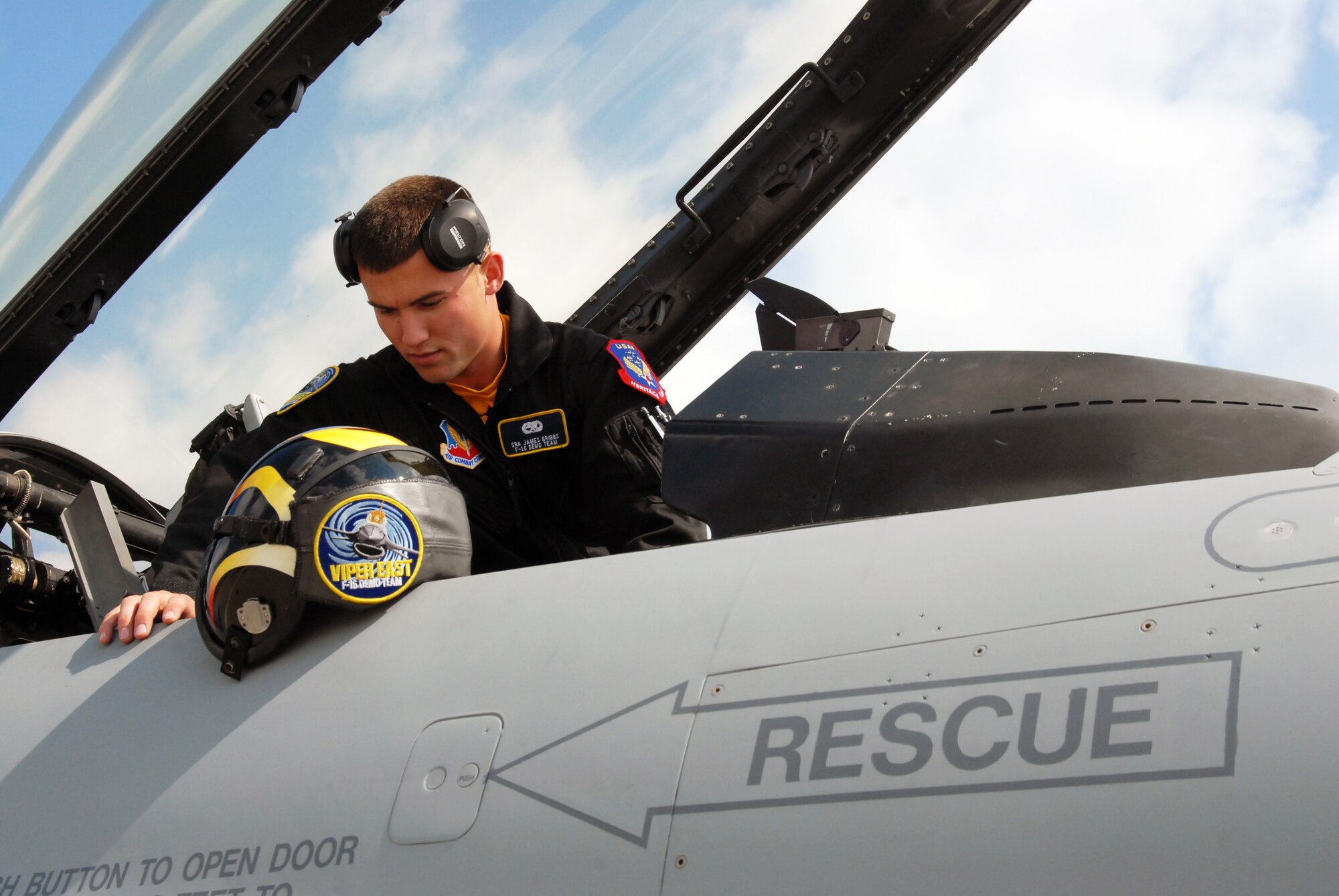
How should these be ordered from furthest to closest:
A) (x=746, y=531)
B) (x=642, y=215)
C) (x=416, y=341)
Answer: (x=642, y=215)
(x=416, y=341)
(x=746, y=531)

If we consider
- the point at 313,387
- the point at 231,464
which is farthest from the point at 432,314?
the point at 231,464

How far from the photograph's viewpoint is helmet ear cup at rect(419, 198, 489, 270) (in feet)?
7.43

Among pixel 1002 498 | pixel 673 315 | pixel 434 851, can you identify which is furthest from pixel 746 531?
pixel 673 315

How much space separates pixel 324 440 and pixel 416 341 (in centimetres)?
50

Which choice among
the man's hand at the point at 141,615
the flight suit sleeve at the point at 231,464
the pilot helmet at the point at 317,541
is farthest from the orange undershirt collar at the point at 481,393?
the man's hand at the point at 141,615

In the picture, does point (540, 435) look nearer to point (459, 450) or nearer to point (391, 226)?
point (459, 450)

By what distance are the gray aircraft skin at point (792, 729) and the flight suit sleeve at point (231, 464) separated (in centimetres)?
47

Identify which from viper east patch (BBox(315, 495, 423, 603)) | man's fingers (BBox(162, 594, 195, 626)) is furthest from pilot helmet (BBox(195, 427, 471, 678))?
man's fingers (BBox(162, 594, 195, 626))

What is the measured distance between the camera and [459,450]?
96.8 inches

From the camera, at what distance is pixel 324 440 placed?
6.16 feet

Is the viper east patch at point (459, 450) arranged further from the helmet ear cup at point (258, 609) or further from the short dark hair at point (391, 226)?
the helmet ear cup at point (258, 609)

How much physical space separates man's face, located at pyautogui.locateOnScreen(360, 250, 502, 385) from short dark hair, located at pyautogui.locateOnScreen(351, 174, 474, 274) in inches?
0.8

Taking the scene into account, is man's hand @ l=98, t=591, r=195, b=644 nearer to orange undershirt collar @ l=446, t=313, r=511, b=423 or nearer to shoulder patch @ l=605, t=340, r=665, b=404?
orange undershirt collar @ l=446, t=313, r=511, b=423

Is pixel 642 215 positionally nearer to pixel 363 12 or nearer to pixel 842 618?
pixel 363 12
